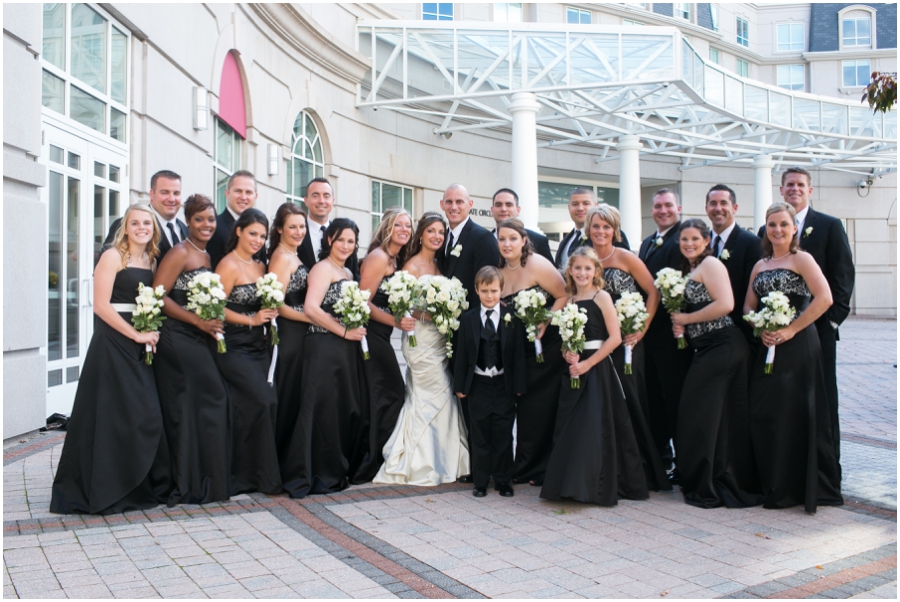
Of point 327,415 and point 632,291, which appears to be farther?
point 632,291

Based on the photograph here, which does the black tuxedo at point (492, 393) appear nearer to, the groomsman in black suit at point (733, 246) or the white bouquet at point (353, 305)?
the white bouquet at point (353, 305)

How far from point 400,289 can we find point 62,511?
9.20 feet

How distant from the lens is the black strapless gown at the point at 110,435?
5.23m

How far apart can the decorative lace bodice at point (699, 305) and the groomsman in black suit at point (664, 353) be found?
336 millimetres

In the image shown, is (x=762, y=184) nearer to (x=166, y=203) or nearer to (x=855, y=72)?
(x=855, y=72)

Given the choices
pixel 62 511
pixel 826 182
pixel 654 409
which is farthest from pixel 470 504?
pixel 826 182

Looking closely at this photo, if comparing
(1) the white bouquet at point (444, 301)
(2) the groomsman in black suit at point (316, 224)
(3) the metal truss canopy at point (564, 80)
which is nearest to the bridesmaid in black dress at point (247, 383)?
(2) the groomsman in black suit at point (316, 224)

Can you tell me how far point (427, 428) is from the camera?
6289 mm

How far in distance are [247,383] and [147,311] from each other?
2.98 feet

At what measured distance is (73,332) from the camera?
8531 mm

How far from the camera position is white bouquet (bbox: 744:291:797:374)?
5.48 m

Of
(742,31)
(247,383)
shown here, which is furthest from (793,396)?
(742,31)

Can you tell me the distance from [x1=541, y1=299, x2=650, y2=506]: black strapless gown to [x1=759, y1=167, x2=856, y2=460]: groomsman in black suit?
1.49 meters

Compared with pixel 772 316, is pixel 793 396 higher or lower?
lower
